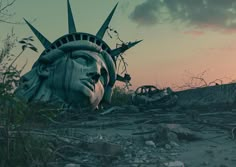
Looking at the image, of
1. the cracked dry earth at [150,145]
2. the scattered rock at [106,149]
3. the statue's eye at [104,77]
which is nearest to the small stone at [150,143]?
the cracked dry earth at [150,145]

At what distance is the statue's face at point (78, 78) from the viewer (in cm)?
1352

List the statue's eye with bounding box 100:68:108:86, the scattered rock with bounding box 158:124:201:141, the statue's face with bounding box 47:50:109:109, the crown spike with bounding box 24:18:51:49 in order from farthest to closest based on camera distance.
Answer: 1. the crown spike with bounding box 24:18:51:49
2. the statue's eye with bounding box 100:68:108:86
3. the statue's face with bounding box 47:50:109:109
4. the scattered rock with bounding box 158:124:201:141

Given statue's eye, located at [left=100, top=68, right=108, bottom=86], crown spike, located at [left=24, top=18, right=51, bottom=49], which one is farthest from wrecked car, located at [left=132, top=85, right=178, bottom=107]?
crown spike, located at [left=24, top=18, right=51, bottom=49]

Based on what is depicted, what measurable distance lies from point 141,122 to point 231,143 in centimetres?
348

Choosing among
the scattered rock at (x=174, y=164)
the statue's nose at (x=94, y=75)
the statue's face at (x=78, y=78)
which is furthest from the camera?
the statue's nose at (x=94, y=75)

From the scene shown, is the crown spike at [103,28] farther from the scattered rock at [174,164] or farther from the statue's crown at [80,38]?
the scattered rock at [174,164]

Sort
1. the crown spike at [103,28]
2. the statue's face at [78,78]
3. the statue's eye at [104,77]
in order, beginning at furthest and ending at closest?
the crown spike at [103,28] < the statue's eye at [104,77] < the statue's face at [78,78]

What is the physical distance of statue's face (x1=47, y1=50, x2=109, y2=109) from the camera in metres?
13.5

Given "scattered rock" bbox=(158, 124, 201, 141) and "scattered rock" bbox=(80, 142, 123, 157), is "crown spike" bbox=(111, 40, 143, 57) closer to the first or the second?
"scattered rock" bbox=(158, 124, 201, 141)

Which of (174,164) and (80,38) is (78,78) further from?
(174,164)

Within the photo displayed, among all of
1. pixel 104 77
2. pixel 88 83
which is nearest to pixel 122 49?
pixel 104 77

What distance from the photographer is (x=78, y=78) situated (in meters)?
Answer: 13.5

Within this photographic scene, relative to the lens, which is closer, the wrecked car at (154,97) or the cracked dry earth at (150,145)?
the cracked dry earth at (150,145)

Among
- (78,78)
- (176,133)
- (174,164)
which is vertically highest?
(78,78)
